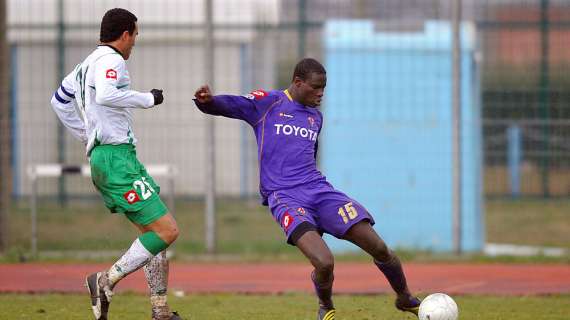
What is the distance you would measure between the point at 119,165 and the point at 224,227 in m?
8.28

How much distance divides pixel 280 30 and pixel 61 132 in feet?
11.4

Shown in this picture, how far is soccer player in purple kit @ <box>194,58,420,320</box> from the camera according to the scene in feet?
26.4

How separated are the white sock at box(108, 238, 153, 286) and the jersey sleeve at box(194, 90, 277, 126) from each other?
1199 millimetres

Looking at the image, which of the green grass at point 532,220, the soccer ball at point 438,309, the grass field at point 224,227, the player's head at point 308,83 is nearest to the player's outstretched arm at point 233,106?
the player's head at point 308,83

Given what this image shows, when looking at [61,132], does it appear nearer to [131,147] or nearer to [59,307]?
[59,307]

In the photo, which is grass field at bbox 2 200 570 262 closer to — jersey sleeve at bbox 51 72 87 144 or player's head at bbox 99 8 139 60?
jersey sleeve at bbox 51 72 87 144

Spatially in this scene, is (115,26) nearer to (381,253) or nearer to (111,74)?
(111,74)

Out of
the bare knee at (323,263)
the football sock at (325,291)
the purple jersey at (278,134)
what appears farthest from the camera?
the purple jersey at (278,134)

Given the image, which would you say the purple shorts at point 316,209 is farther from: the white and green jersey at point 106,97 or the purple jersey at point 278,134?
the white and green jersey at point 106,97

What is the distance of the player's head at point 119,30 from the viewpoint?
307 inches

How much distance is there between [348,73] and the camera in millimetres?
15258

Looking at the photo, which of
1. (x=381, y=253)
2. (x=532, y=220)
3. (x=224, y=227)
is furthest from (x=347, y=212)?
(x=532, y=220)

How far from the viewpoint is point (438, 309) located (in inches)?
310

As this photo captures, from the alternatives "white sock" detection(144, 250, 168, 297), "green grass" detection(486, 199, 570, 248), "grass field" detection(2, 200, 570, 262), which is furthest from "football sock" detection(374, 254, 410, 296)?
"green grass" detection(486, 199, 570, 248)
